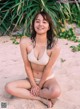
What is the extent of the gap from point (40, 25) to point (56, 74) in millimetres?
1367

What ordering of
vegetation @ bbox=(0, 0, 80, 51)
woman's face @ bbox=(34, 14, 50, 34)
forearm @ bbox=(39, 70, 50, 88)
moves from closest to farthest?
1. woman's face @ bbox=(34, 14, 50, 34)
2. forearm @ bbox=(39, 70, 50, 88)
3. vegetation @ bbox=(0, 0, 80, 51)

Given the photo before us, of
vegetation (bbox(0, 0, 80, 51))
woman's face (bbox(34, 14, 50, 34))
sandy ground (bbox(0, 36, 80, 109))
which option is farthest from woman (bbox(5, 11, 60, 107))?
vegetation (bbox(0, 0, 80, 51))

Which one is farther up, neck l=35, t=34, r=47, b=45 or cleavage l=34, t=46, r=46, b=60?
neck l=35, t=34, r=47, b=45

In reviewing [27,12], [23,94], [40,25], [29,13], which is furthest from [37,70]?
[27,12]

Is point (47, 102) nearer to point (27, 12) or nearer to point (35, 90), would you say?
point (35, 90)

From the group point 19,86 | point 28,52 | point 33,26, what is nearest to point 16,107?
point 19,86

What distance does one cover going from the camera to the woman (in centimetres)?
429

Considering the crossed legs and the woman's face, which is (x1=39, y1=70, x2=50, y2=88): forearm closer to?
the crossed legs

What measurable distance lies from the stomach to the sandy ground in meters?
0.34

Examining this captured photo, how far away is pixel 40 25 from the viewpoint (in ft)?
14.0

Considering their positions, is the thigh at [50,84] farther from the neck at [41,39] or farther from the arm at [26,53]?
the neck at [41,39]

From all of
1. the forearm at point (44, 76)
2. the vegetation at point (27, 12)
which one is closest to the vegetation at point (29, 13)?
the vegetation at point (27, 12)

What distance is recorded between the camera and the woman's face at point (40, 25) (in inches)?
168

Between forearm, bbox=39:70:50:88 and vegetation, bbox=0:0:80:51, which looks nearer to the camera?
forearm, bbox=39:70:50:88
